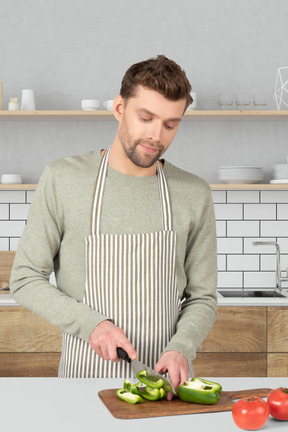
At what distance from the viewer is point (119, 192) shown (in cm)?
189

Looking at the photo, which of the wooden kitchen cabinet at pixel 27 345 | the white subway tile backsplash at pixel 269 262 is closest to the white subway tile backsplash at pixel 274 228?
the white subway tile backsplash at pixel 269 262

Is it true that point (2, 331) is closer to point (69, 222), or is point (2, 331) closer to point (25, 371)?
point (25, 371)

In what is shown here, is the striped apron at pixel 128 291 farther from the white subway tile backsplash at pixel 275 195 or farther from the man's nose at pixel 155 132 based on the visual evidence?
the white subway tile backsplash at pixel 275 195

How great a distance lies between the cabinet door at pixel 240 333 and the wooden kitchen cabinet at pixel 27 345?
0.83 m

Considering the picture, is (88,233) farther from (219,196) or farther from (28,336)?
(219,196)

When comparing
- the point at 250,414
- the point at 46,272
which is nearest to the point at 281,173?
the point at 46,272

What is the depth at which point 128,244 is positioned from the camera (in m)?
1.83

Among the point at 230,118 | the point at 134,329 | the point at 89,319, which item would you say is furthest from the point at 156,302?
the point at 230,118

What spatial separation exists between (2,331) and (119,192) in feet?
5.68

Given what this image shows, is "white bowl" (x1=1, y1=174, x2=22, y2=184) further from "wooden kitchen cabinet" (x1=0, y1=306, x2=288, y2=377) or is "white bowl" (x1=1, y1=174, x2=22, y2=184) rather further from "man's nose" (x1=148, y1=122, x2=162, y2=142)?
"man's nose" (x1=148, y1=122, x2=162, y2=142)

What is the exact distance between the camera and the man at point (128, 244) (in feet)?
5.68

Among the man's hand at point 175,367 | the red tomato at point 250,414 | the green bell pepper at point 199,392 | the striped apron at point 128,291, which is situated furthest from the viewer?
the striped apron at point 128,291

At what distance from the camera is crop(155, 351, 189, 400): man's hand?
1.57 metres

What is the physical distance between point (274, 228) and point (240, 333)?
0.90 metres
